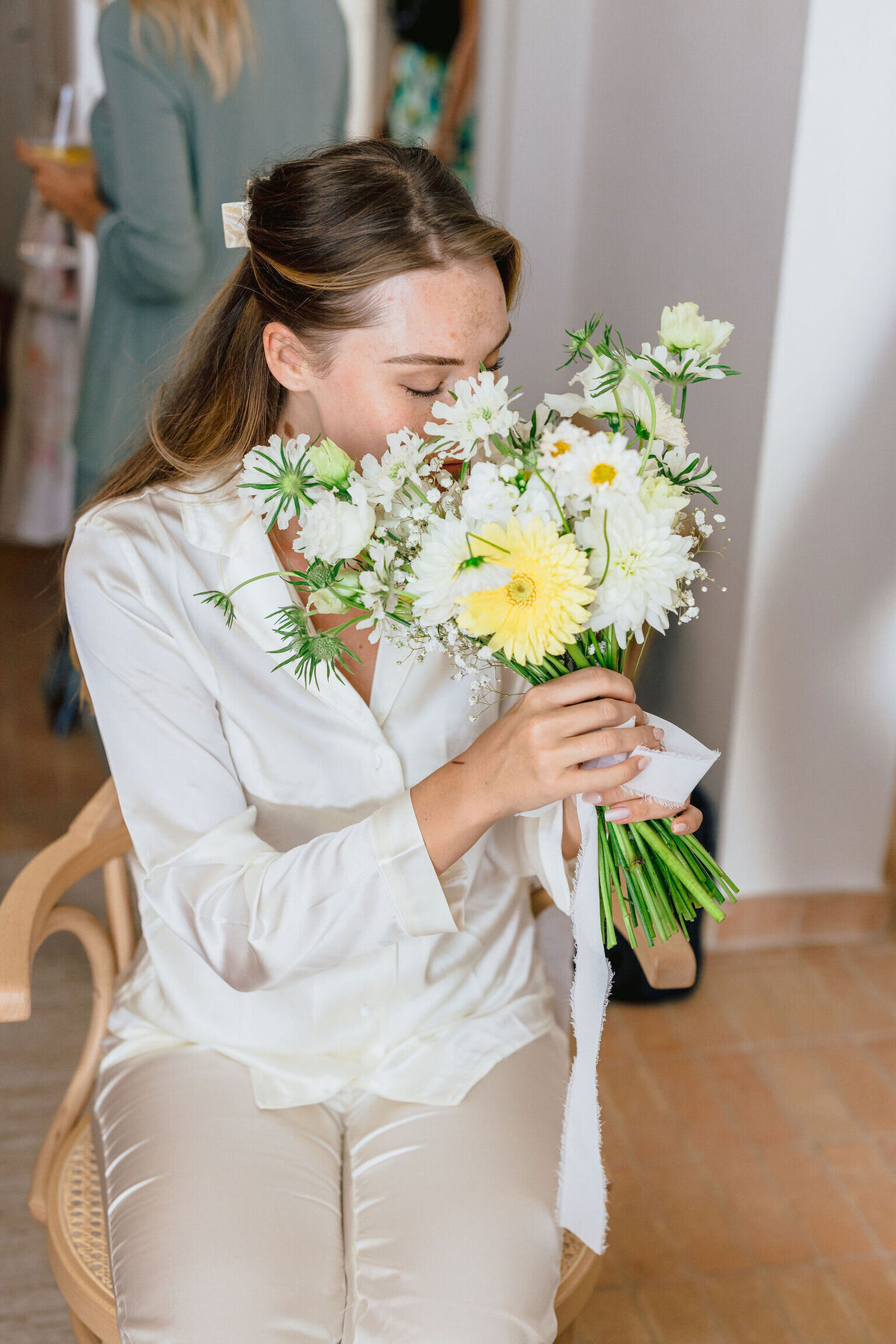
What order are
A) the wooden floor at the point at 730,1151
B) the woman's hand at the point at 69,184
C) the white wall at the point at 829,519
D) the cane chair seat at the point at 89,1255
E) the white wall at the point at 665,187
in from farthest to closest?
the woman's hand at the point at 69,184 < the white wall at the point at 665,187 < the white wall at the point at 829,519 < the wooden floor at the point at 730,1151 < the cane chair seat at the point at 89,1255

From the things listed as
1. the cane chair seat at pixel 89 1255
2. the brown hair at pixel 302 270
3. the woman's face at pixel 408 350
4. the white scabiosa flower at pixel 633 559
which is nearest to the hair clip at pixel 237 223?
the brown hair at pixel 302 270

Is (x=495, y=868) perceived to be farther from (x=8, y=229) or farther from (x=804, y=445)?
(x=8, y=229)

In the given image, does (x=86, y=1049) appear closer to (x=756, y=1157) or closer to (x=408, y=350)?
(x=408, y=350)

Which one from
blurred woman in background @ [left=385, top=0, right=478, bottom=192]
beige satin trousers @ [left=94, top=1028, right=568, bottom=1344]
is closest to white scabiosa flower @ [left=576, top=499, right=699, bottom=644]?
beige satin trousers @ [left=94, top=1028, right=568, bottom=1344]

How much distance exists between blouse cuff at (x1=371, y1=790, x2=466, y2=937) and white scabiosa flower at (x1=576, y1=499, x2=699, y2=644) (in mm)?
260

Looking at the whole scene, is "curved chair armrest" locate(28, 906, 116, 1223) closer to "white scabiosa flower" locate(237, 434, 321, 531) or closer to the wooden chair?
the wooden chair

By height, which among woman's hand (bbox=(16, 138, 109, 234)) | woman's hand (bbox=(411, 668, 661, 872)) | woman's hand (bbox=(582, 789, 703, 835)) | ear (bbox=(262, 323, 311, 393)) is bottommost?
woman's hand (bbox=(582, 789, 703, 835))

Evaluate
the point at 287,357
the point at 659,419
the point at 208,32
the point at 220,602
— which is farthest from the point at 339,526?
the point at 208,32

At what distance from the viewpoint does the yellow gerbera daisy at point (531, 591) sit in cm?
88

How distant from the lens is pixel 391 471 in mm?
969

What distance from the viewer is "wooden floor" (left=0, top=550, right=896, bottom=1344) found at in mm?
1616

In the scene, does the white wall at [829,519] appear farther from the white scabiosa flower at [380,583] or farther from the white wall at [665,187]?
the white scabiosa flower at [380,583]

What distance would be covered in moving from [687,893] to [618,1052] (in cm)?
111

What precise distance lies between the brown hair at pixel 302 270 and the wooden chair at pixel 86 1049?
0.38 m
